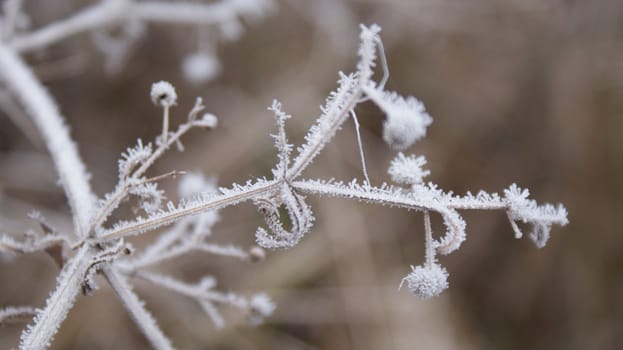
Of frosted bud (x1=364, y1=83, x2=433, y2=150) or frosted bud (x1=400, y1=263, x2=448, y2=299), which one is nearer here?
frosted bud (x1=364, y1=83, x2=433, y2=150)

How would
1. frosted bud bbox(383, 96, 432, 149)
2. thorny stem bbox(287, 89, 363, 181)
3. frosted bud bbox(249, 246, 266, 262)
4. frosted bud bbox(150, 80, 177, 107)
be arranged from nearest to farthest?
frosted bud bbox(383, 96, 432, 149) → thorny stem bbox(287, 89, 363, 181) → frosted bud bbox(150, 80, 177, 107) → frosted bud bbox(249, 246, 266, 262)

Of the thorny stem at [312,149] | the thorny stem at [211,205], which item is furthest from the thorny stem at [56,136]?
the thorny stem at [312,149]

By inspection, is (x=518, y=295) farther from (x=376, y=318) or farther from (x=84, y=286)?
(x=84, y=286)

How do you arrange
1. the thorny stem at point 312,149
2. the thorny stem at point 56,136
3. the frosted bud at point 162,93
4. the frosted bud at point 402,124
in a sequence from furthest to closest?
the thorny stem at point 56,136 → the frosted bud at point 162,93 → the thorny stem at point 312,149 → the frosted bud at point 402,124

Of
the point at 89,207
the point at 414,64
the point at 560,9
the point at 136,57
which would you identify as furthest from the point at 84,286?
the point at 560,9

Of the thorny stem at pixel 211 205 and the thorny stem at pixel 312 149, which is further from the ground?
the thorny stem at pixel 312 149

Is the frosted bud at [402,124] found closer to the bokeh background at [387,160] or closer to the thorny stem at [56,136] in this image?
the thorny stem at [56,136]

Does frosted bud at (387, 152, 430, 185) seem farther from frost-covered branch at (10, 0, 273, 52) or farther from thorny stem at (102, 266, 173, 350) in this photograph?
frost-covered branch at (10, 0, 273, 52)

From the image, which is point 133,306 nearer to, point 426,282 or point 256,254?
point 256,254

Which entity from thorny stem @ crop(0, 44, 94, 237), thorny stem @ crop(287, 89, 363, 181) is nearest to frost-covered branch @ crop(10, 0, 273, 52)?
thorny stem @ crop(0, 44, 94, 237)
